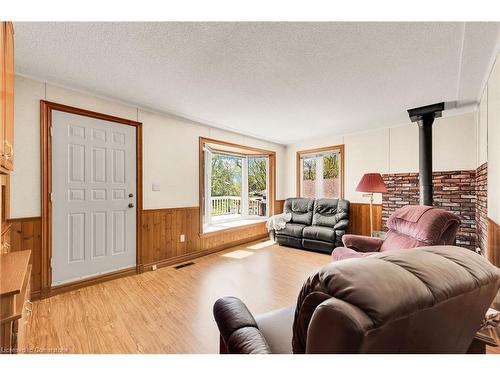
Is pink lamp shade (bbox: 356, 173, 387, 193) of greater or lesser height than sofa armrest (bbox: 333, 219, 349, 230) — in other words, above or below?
above

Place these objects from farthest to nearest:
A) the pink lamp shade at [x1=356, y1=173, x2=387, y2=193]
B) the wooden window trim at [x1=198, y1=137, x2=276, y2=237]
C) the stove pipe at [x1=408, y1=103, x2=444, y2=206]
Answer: the wooden window trim at [x1=198, y1=137, x2=276, y2=237] → the pink lamp shade at [x1=356, y1=173, x2=387, y2=193] → the stove pipe at [x1=408, y1=103, x2=444, y2=206]

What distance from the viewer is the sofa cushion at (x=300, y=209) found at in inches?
192

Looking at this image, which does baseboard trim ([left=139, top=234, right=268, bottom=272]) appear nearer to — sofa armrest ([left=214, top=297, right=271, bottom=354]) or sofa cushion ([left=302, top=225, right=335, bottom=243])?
sofa cushion ([left=302, top=225, right=335, bottom=243])

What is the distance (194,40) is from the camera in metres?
1.80

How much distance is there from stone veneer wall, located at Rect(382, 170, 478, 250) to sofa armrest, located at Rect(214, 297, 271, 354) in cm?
382

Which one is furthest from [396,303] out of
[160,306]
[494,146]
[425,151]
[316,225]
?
[316,225]

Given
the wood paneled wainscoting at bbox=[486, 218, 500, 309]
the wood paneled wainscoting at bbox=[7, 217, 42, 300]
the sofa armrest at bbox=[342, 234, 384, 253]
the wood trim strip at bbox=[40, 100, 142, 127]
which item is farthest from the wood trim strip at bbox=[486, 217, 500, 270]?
the wood paneled wainscoting at bbox=[7, 217, 42, 300]

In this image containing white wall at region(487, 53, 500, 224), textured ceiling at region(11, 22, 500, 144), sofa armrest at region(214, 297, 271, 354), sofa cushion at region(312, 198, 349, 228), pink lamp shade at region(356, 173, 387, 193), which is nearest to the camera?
sofa armrest at region(214, 297, 271, 354)

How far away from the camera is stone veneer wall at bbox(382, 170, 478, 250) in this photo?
337cm

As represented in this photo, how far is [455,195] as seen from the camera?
138 inches

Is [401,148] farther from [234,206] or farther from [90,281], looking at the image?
[90,281]

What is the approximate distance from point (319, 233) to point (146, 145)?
3149 millimetres

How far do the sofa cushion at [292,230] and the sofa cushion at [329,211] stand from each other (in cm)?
34
